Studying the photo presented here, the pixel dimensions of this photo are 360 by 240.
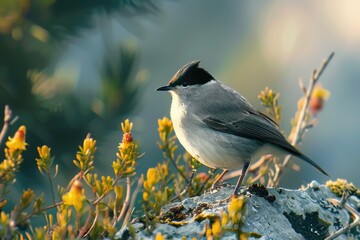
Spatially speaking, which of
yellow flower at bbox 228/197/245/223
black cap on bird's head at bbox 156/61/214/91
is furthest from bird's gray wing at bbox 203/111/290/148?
yellow flower at bbox 228/197/245/223

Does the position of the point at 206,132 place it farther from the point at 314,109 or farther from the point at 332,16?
the point at 332,16

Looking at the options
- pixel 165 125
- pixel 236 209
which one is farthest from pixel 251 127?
pixel 236 209

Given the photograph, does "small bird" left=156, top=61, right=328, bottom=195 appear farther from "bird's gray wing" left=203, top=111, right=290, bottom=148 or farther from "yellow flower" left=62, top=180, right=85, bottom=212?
"yellow flower" left=62, top=180, right=85, bottom=212

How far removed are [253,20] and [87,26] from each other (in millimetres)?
7602

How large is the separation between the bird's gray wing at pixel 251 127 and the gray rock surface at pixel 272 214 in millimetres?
546

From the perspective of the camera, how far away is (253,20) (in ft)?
47.0

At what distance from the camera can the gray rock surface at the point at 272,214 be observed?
9.01 ft

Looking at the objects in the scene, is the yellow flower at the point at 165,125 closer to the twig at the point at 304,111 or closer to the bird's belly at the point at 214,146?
the bird's belly at the point at 214,146

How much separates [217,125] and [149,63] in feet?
26.9

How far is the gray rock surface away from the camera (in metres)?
2.75

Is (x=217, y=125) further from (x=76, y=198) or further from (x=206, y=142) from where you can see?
(x=76, y=198)

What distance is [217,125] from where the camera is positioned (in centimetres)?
413

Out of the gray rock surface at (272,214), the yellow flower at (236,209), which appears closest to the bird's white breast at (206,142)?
the gray rock surface at (272,214)

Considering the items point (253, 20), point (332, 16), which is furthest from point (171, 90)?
point (253, 20)
